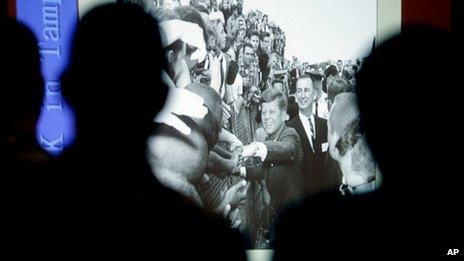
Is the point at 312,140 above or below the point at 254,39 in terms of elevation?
below

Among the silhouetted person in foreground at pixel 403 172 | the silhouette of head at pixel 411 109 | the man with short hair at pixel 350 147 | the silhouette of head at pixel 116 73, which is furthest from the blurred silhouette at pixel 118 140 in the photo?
the silhouette of head at pixel 411 109

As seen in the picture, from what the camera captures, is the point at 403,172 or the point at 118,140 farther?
the point at 403,172

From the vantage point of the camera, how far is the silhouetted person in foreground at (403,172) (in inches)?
51.2

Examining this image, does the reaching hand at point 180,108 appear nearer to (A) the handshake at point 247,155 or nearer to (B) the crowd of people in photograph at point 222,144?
(B) the crowd of people in photograph at point 222,144

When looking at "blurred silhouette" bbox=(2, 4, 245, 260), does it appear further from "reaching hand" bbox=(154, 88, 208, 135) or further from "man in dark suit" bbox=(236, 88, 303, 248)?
"man in dark suit" bbox=(236, 88, 303, 248)

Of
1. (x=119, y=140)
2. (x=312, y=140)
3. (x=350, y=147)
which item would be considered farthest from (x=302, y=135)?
(x=119, y=140)

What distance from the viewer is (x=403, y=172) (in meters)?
1.33

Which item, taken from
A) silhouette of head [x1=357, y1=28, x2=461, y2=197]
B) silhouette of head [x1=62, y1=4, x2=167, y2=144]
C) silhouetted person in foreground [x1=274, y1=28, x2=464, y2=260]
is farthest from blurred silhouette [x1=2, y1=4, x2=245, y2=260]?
silhouette of head [x1=357, y1=28, x2=461, y2=197]

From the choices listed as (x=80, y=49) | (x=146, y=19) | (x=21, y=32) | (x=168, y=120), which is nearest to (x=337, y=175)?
(x=168, y=120)

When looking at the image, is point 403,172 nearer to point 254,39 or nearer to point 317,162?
point 317,162

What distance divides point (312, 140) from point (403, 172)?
1.02 feet

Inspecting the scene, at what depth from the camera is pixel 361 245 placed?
1.30 metres

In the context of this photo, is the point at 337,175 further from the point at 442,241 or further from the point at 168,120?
the point at 168,120

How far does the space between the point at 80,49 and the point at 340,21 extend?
776mm
